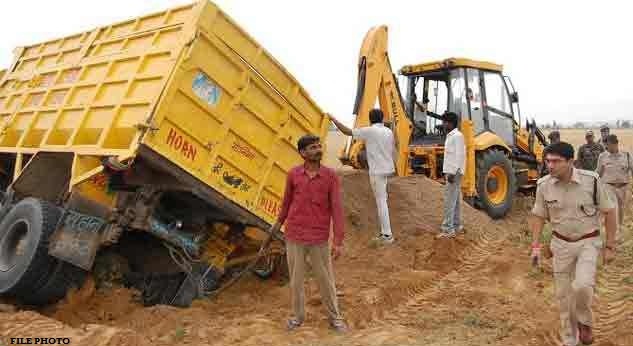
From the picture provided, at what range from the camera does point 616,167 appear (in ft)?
27.2

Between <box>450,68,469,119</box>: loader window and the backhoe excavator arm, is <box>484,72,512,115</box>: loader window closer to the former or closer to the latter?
<box>450,68,469,119</box>: loader window

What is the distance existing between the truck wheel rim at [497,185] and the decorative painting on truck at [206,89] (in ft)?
20.3

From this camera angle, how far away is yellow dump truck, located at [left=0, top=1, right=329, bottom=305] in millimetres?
5125

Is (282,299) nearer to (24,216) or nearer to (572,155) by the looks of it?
(24,216)

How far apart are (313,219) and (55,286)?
8.61 feet

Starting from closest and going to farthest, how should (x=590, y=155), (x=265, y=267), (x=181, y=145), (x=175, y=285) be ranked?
1. (x=181, y=145)
2. (x=175, y=285)
3. (x=265, y=267)
4. (x=590, y=155)

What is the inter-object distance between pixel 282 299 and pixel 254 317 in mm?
690

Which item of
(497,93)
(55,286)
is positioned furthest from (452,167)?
(55,286)

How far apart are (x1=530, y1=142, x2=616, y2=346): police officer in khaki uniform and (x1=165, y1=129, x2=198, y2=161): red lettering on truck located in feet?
9.69

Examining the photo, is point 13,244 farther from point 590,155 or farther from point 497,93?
point 590,155

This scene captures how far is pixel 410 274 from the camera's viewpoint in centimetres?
636

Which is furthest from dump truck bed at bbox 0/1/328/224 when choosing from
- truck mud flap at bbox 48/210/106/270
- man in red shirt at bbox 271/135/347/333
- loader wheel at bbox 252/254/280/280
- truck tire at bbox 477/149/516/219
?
truck tire at bbox 477/149/516/219

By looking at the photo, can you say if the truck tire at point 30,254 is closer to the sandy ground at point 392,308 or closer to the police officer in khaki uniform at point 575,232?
the sandy ground at point 392,308

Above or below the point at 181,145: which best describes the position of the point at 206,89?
above
